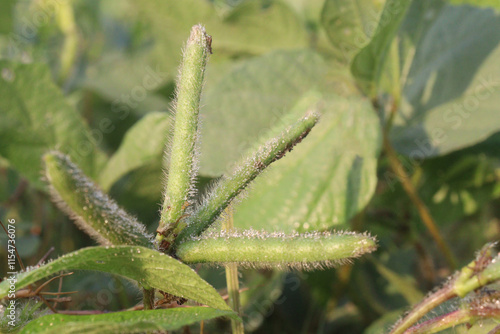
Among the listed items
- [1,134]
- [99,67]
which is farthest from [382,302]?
[99,67]

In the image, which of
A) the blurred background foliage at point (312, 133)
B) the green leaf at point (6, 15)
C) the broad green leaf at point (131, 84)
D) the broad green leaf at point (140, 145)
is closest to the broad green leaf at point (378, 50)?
the blurred background foliage at point (312, 133)

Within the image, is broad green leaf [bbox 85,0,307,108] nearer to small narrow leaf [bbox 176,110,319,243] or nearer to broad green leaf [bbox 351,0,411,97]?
broad green leaf [bbox 351,0,411,97]

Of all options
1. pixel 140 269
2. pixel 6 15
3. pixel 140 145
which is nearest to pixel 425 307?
pixel 140 269

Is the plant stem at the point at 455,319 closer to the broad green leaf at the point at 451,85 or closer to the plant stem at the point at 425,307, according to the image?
the plant stem at the point at 425,307

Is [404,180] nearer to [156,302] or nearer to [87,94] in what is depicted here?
[156,302]

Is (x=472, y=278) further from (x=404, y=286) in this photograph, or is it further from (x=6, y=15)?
(x=6, y=15)

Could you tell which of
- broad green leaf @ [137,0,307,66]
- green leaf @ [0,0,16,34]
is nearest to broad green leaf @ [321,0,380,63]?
broad green leaf @ [137,0,307,66]
